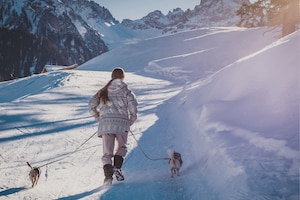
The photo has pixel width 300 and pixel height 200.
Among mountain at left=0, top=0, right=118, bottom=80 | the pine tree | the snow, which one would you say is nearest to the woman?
the snow

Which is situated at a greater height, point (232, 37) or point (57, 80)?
point (232, 37)

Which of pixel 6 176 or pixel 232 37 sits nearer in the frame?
pixel 6 176

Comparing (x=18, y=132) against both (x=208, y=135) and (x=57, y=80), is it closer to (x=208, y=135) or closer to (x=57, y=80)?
(x=208, y=135)

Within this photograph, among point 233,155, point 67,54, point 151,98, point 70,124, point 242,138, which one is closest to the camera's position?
point 233,155

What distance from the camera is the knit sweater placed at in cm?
496

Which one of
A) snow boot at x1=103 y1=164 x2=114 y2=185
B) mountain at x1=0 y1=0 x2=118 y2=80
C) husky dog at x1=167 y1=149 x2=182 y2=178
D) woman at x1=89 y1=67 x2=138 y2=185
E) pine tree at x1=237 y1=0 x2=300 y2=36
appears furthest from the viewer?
mountain at x1=0 y1=0 x2=118 y2=80

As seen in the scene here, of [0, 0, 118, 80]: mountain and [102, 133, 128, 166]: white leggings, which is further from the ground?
[0, 0, 118, 80]: mountain

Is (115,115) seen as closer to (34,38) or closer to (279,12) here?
(279,12)

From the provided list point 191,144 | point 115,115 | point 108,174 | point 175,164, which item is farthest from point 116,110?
point 191,144

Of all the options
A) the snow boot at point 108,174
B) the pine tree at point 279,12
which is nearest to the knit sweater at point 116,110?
the snow boot at point 108,174

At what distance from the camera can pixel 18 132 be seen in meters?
7.96

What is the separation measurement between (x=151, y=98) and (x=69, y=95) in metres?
3.53

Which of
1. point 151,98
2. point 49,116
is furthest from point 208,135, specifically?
point 151,98

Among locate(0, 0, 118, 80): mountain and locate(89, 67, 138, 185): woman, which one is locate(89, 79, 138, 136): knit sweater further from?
locate(0, 0, 118, 80): mountain
